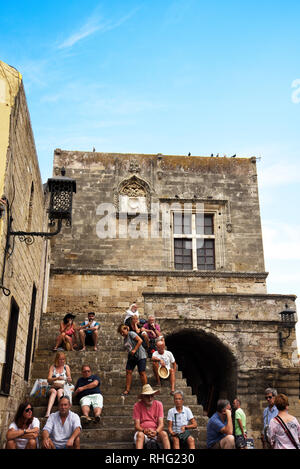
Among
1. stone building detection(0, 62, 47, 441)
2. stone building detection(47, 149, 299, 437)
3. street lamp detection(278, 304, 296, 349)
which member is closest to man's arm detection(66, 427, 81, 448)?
stone building detection(0, 62, 47, 441)

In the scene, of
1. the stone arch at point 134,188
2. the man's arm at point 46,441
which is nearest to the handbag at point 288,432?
the man's arm at point 46,441

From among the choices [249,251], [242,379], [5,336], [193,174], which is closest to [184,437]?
[5,336]

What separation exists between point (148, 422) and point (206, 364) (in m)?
10.3

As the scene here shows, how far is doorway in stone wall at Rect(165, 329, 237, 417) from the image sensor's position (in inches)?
535

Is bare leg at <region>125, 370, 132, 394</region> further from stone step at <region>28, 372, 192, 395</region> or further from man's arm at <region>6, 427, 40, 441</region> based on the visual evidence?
man's arm at <region>6, 427, 40, 441</region>

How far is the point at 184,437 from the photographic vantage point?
7035mm

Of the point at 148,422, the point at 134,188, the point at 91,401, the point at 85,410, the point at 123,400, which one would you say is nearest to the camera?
the point at 148,422

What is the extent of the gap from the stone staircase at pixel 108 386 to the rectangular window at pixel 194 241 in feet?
16.9

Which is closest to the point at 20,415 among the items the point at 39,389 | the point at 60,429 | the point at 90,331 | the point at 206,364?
the point at 60,429

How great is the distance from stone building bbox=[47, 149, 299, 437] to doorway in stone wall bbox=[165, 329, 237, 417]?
0.05m

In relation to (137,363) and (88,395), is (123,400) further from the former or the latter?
(88,395)

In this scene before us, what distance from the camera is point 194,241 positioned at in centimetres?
1761

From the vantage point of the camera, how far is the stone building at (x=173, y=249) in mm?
13852

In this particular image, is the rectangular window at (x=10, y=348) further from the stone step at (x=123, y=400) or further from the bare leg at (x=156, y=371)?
the bare leg at (x=156, y=371)
